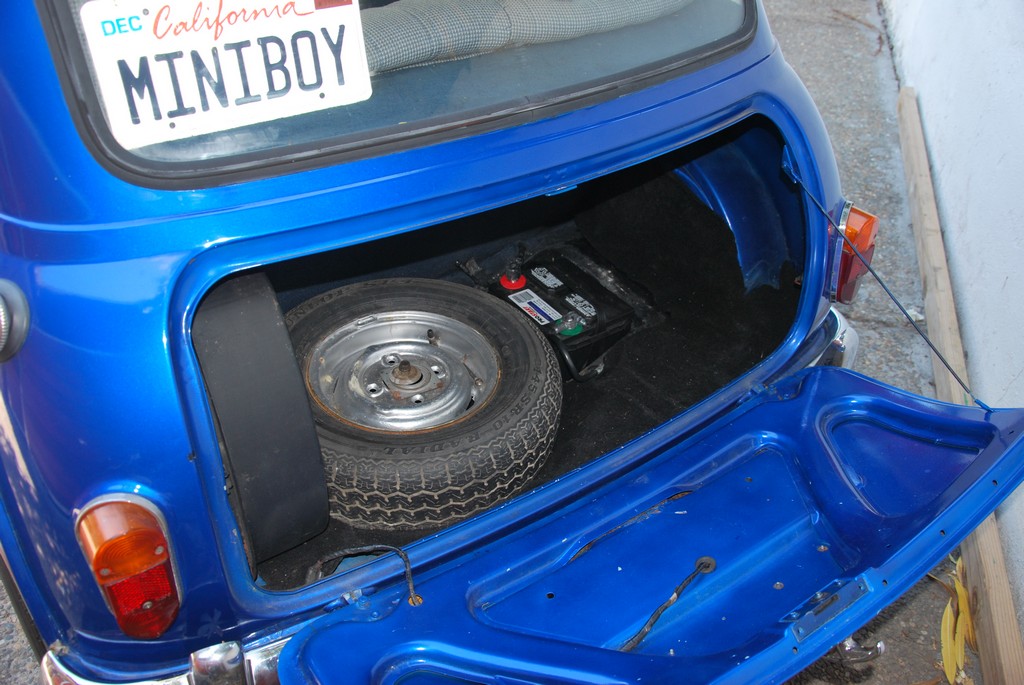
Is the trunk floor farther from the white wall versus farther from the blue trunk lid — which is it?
the white wall

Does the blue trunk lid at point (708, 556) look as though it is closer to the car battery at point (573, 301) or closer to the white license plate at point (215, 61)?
the car battery at point (573, 301)

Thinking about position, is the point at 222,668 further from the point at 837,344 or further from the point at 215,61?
the point at 837,344

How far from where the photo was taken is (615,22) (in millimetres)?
2037

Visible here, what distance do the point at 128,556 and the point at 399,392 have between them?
95 centimetres

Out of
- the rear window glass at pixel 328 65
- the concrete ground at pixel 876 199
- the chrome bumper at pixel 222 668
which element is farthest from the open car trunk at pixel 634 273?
the concrete ground at pixel 876 199

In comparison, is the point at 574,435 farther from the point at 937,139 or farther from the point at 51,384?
the point at 937,139

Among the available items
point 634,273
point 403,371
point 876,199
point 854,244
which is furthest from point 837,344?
point 876,199

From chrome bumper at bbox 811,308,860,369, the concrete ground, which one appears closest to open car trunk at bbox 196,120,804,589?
chrome bumper at bbox 811,308,860,369

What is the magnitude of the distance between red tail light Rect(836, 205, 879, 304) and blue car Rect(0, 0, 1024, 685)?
0.05 ft

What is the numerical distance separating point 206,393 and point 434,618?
58 centimetres

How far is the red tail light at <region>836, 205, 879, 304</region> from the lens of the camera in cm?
221

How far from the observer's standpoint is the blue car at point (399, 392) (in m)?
1.37

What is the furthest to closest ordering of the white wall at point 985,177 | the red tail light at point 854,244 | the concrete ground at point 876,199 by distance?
the white wall at point 985,177
the concrete ground at point 876,199
the red tail light at point 854,244

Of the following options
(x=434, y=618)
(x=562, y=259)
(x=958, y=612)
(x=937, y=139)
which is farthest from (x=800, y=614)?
(x=937, y=139)
